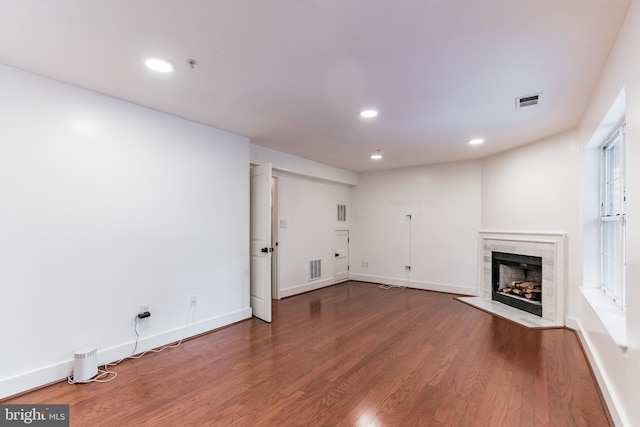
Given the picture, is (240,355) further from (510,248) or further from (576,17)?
(510,248)

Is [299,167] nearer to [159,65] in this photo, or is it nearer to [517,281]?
[159,65]

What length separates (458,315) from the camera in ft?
13.7

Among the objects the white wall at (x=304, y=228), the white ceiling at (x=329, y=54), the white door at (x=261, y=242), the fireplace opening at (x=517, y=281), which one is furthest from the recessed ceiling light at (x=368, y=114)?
the fireplace opening at (x=517, y=281)

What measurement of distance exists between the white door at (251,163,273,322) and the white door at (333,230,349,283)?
2455 millimetres

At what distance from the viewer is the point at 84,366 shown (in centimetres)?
238

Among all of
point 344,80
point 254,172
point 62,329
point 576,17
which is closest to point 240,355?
point 62,329

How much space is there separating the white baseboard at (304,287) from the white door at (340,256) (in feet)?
0.96

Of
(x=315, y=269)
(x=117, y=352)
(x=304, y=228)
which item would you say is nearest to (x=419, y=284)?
(x=315, y=269)

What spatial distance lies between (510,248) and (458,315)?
4.25ft

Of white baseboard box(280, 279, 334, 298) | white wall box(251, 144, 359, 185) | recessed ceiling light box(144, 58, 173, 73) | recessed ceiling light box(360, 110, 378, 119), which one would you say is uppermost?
recessed ceiling light box(144, 58, 173, 73)

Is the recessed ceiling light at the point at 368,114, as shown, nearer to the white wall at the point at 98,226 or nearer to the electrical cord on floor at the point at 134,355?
the white wall at the point at 98,226

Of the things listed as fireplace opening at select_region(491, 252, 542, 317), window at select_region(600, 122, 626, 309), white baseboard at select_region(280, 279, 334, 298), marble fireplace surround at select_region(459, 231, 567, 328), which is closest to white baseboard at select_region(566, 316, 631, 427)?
marble fireplace surround at select_region(459, 231, 567, 328)

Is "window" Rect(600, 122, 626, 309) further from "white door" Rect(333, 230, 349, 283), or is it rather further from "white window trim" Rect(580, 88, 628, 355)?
"white door" Rect(333, 230, 349, 283)

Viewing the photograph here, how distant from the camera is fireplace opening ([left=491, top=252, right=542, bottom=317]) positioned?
165 inches
